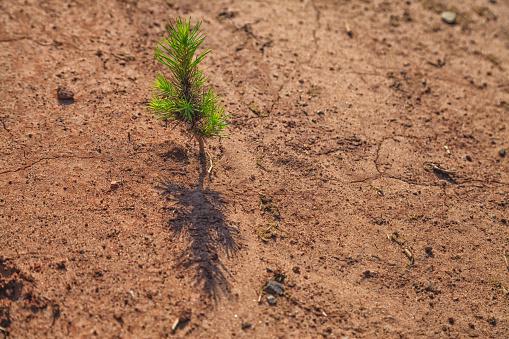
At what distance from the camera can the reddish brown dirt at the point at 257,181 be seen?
256cm

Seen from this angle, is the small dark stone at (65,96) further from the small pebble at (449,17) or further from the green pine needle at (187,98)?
the small pebble at (449,17)

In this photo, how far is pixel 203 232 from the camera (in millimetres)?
2773

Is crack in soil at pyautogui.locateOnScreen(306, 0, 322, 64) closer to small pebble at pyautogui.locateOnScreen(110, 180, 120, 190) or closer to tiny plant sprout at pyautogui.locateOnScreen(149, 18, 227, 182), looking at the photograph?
tiny plant sprout at pyautogui.locateOnScreen(149, 18, 227, 182)

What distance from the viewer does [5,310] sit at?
2.44 metres

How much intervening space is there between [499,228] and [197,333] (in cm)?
200

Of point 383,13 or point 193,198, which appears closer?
point 193,198

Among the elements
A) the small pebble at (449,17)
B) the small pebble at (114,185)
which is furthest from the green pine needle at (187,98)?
the small pebble at (449,17)

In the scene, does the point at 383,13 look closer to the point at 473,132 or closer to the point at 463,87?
the point at 463,87

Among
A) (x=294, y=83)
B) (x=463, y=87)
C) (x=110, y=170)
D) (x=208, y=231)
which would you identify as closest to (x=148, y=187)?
(x=110, y=170)

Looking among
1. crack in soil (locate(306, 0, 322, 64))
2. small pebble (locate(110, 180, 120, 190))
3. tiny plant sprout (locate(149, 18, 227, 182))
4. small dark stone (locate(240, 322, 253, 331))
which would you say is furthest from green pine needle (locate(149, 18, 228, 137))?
crack in soil (locate(306, 0, 322, 64))

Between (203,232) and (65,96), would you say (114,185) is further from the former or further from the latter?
(65,96)

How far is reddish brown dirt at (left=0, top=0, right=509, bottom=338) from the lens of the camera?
2.56 metres

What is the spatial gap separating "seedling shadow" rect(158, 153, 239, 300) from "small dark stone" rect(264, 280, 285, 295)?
0.70 ft

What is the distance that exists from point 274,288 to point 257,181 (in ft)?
2.36
